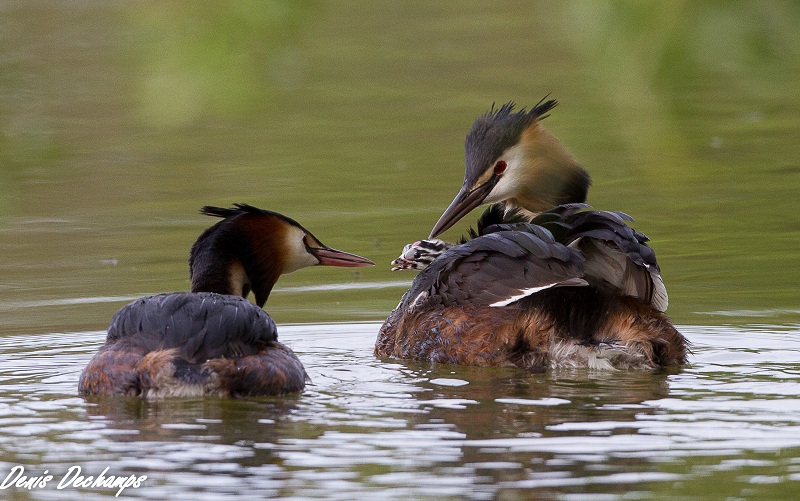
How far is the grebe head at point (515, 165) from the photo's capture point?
7789 mm

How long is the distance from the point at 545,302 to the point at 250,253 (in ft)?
5.35

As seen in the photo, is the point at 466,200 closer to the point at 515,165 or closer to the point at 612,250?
the point at 515,165

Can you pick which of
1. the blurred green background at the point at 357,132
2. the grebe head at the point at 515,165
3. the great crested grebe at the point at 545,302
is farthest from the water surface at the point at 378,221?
the grebe head at the point at 515,165

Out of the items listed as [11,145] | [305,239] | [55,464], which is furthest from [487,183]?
[11,145]

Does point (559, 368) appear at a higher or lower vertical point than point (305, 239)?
lower

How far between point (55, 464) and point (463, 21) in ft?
42.8

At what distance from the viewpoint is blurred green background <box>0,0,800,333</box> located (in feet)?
8.30

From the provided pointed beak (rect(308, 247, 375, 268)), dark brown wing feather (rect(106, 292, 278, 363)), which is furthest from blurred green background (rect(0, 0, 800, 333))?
dark brown wing feather (rect(106, 292, 278, 363))

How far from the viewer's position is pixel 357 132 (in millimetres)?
13844

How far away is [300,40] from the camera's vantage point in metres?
2.63

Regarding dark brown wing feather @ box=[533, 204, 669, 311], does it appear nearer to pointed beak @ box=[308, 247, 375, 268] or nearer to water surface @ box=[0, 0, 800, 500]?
water surface @ box=[0, 0, 800, 500]

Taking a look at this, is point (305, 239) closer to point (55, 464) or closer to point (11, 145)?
point (55, 464)
